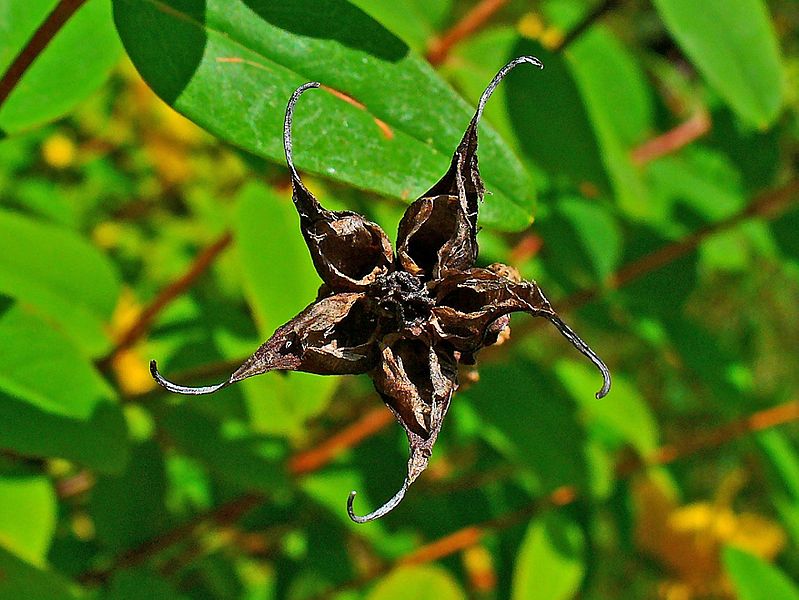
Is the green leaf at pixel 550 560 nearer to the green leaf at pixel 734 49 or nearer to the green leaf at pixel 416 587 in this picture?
the green leaf at pixel 416 587

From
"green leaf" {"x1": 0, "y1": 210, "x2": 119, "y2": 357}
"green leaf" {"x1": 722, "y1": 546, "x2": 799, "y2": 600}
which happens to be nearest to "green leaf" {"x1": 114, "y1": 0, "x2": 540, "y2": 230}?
"green leaf" {"x1": 0, "y1": 210, "x2": 119, "y2": 357}

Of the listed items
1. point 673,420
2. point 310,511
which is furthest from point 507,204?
point 673,420

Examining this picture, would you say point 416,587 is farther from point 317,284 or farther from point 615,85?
point 615,85

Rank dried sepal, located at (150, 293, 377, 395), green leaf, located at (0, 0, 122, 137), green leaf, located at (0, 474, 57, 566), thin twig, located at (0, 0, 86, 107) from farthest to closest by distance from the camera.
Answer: green leaf, located at (0, 474, 57, 566) < green leaf, located at (0, 0, 122, 137) < thin twig, located at (0, 0, 86, 107) < dried sepal, located at (150, 293, 377, 395)

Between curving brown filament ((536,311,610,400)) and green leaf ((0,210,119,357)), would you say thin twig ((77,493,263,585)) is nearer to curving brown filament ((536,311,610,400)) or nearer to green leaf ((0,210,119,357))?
green leaf ((0,210,119,357))

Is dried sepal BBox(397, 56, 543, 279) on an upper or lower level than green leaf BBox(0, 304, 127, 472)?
upper

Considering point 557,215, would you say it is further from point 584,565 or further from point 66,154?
point 66,154

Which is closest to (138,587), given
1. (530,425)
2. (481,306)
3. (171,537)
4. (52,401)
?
(171,537)
